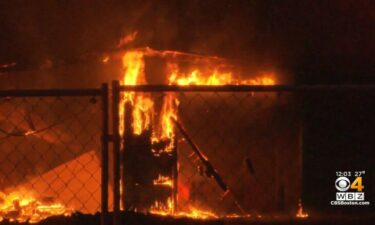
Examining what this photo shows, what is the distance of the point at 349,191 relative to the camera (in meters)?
6.59

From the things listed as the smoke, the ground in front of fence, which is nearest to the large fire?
the smoke

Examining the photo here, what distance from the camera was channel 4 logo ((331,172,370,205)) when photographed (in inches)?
251

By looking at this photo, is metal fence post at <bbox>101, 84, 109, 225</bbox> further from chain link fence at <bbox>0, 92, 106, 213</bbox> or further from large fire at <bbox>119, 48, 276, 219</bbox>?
chain link fence at <bbox>0, 92, 106, 213</bbox>

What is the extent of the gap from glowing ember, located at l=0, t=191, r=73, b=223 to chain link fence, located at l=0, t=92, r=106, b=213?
0.45 feet

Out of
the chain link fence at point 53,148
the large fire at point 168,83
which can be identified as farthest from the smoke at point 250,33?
the chain link fence at point 53,148

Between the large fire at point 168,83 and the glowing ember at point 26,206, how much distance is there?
1283 mm

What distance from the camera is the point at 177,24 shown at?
705 centimetres

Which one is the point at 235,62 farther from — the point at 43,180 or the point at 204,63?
the point at 43,180

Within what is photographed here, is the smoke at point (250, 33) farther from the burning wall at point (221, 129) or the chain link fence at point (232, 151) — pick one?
the chain link fence at point (232, 151)

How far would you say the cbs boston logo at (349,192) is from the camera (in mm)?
6363

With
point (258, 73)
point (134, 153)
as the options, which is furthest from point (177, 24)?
point (134, 153)

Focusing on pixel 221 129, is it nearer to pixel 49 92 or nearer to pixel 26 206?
pixel 26 206

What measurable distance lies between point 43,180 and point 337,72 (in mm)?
3954
